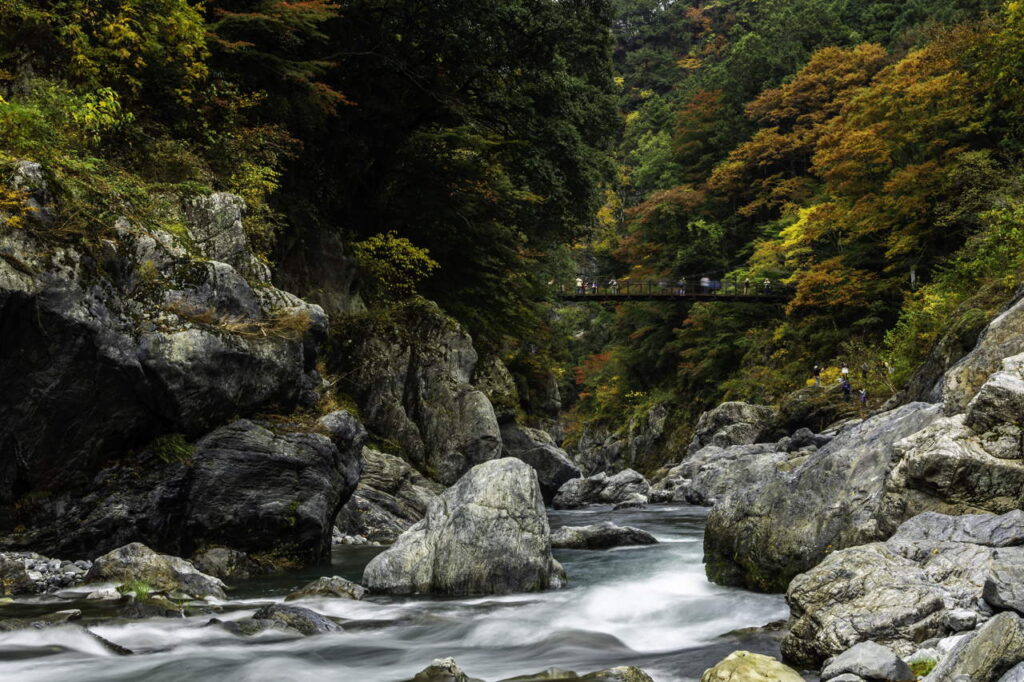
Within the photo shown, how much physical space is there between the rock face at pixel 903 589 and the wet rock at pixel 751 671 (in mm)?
610

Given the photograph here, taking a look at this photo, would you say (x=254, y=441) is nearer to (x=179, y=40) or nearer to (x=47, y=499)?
(x=47, y=499)

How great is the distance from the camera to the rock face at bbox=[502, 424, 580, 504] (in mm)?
23094

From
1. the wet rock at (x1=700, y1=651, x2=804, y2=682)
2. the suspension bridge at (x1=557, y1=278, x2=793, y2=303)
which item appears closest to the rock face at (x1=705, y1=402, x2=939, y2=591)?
the wet rock at (x1=700, y1=651, x2=804, y2=682)

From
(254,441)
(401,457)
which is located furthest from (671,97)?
(254,441)

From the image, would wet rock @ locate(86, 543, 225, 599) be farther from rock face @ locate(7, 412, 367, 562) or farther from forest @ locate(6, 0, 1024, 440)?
forest @ locate(6, 0, 1024, 440)

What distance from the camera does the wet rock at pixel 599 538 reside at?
12344mm

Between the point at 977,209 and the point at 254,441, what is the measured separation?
2354 centimetres

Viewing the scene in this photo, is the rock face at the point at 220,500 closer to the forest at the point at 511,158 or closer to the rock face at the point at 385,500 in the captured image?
the rock face at the point at 385,500

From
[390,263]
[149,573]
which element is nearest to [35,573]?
[149,573]

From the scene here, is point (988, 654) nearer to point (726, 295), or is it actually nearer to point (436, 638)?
point (436, 638)

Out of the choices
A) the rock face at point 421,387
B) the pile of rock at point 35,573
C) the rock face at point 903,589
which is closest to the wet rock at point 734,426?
the rock face at point 421,387

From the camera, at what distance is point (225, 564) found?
957cm

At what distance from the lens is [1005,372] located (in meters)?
7.89

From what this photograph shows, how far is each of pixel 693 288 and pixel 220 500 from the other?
3824 cm
